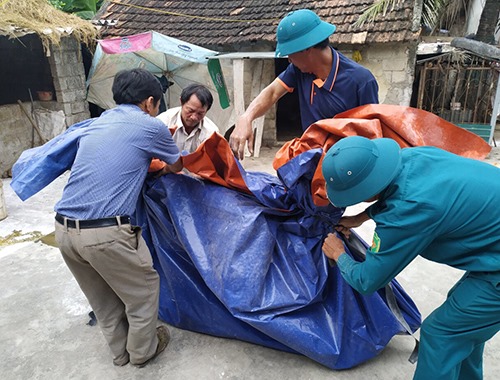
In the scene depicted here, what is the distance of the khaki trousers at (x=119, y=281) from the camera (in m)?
2.01

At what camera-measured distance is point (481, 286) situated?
5.18 feet

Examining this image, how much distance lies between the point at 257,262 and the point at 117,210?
0.80 meters

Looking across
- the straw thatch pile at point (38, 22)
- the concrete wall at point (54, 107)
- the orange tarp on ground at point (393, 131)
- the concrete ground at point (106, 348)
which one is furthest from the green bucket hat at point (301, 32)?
the concrete wall at point (54, 107)

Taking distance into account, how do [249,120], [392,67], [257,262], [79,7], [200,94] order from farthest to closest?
[79,7]
[392,67]
[200,94]
[249,120]
[257,262]

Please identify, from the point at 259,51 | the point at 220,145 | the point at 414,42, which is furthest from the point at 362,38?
the point at 220,145

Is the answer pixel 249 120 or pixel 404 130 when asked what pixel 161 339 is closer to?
pixel 249 120

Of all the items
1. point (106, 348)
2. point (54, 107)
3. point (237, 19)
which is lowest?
point (106, 348)

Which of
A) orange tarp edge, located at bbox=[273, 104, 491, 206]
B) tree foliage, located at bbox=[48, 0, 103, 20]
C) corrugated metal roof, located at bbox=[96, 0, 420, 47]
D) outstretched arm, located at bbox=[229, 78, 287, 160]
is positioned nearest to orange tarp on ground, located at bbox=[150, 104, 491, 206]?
orange tarp edge, located at bbox=[273, 104, 491, 206]

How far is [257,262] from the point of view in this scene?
227cm

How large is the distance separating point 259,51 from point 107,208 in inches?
278

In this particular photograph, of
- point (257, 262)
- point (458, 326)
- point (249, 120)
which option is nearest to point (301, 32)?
point (249, 120)

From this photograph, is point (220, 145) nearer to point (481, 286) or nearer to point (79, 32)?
point (481, 286)

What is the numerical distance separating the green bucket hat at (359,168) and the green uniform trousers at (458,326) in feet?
1.90

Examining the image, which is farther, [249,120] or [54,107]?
[54,107]
